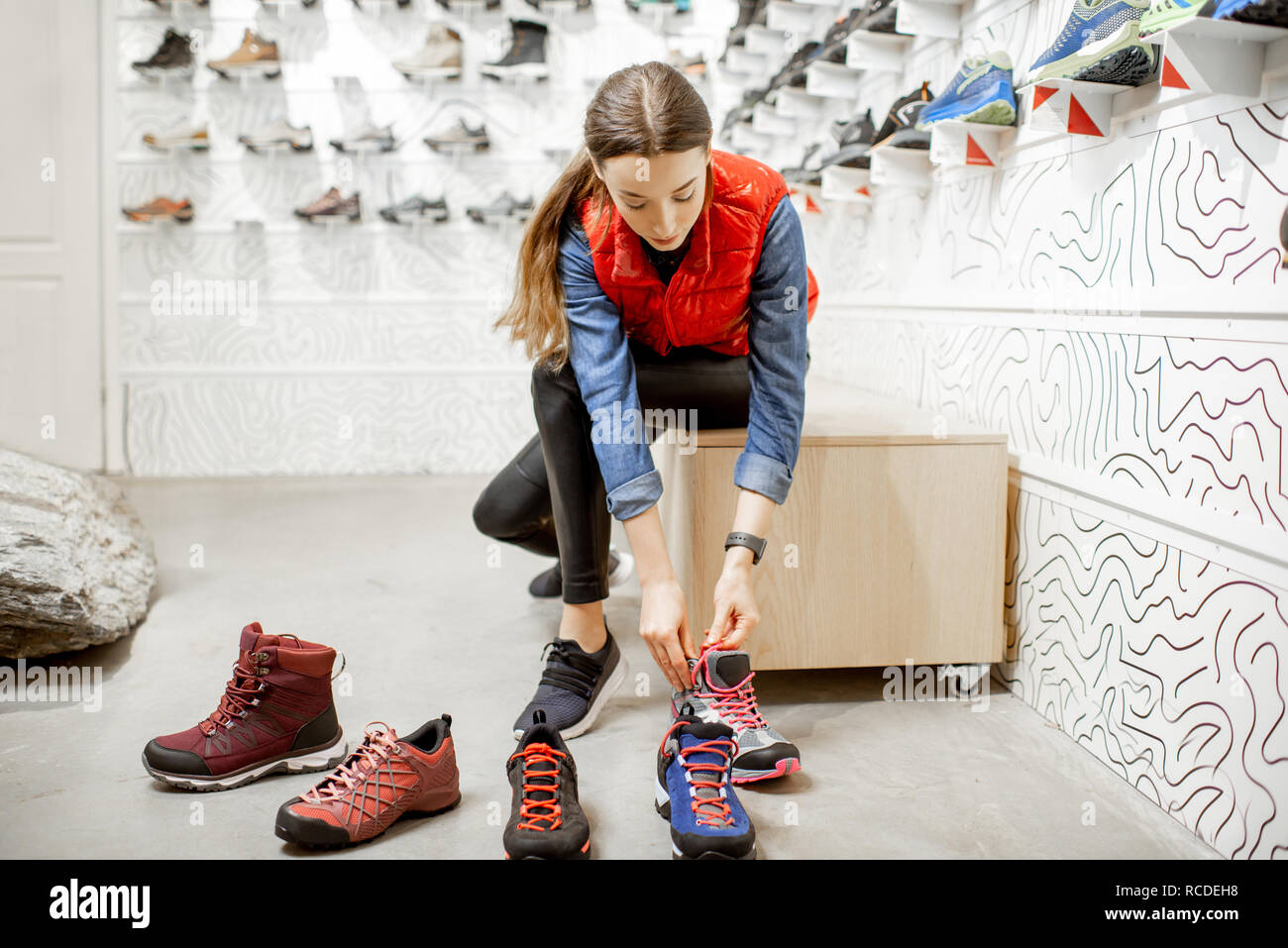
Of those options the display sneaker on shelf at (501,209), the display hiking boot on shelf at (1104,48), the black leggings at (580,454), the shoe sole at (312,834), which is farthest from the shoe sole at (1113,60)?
the display sneaker on shelf at (501,209)

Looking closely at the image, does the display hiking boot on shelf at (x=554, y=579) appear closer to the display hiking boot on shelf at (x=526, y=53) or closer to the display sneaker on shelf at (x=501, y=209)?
the display sneaker on shelf at (x=501, y=209)

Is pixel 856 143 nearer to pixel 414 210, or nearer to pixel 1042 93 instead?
pixel 1042 93

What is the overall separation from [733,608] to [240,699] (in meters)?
0.72

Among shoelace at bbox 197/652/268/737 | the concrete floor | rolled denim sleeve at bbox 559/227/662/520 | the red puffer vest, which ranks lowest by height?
the concrete floor

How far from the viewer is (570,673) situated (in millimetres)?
1614

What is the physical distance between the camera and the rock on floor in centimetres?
179

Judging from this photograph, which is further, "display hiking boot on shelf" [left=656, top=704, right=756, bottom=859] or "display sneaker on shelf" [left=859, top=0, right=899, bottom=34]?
"display sneaker on shelf" [left=859, top=0, right=899, bottom=34]

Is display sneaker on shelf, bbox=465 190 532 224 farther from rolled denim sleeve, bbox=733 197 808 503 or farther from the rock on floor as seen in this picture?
rolled denim sleeve, bbox=733 197 808 503

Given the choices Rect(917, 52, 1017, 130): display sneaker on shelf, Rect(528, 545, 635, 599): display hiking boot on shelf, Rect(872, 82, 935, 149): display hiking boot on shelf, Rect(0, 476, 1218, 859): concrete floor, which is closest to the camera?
Rect(0, 476, 1218, 859): concrete floor

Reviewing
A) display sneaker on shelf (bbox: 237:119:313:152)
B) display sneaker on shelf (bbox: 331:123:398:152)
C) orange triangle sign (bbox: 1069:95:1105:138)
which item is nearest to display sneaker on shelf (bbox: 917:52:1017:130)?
orange triangle sign (bbox: 1069:95:1105:138)

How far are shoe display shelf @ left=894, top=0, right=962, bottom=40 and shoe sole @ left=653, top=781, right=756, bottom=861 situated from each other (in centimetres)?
165

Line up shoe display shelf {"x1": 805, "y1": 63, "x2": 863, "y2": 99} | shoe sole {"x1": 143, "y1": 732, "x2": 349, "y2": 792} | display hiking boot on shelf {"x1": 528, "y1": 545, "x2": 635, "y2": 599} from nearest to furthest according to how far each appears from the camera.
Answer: shoe sole {"x1": 143, "y1": 732, "x2": 349, "y2": 792} → display hiking boot on shelf {"x1": 528, "y1": 545, "x2": 635, "y2": 599} → shoe display shelf {"x1": 805, "y1": 63, "x2": 863, "y2": 99}
